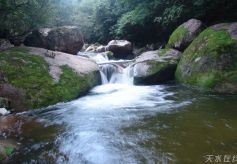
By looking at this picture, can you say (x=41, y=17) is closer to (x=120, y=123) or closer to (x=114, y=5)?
(x=120, y=123)

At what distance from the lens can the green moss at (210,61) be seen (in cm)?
812

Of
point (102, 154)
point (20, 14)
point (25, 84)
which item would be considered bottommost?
point (102, 154)

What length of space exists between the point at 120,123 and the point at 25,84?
11.5 feet

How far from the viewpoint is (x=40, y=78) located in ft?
26.7

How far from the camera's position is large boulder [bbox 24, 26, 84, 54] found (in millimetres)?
12180

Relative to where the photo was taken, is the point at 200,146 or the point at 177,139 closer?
the point at 200,146

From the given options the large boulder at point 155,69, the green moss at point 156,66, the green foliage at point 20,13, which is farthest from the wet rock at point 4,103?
the green moss at point 156,66

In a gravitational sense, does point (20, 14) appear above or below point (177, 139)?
above

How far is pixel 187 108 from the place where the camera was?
6.61 m

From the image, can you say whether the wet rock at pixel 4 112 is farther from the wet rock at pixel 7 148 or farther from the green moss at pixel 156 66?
the green moss at pixel 156 66

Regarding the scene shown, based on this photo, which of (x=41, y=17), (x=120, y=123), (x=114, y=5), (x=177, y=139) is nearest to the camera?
(x=177, y=139)

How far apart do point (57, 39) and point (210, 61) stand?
24.5 ft

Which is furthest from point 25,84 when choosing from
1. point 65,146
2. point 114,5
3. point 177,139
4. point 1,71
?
point 114,5

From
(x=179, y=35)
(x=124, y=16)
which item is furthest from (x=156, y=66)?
(x=124, y=16)
